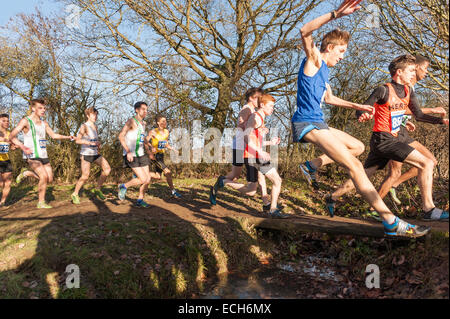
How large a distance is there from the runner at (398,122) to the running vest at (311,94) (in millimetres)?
847

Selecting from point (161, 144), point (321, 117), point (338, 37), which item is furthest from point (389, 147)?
point (161, 144)

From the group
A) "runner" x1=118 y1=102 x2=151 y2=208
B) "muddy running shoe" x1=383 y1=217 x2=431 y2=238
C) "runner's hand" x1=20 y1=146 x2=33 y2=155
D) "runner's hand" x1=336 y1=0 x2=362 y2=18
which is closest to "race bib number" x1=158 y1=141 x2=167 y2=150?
"runner" x1=118 y1=102 x2=151 y2=208

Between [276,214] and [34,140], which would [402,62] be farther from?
[34,140]

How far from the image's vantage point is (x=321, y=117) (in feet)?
13.9

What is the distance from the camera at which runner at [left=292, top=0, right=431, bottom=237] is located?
3.65 m

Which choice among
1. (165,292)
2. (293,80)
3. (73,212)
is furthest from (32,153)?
(293,80)

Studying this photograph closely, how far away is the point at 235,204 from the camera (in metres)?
7.78

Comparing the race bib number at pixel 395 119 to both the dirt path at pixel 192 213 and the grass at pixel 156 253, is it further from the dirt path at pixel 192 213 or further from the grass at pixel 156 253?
the grass at pixel 156 253

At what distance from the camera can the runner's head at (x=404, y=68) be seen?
4.54 m

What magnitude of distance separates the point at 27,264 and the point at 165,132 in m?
4.43

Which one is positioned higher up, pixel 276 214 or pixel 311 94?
pixel 311 94

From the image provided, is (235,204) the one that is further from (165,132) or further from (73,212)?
(73,212)

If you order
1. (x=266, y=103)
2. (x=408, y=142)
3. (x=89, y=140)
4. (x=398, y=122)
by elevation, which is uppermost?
(x=266, y=103)

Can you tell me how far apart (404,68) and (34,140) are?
6.53m
